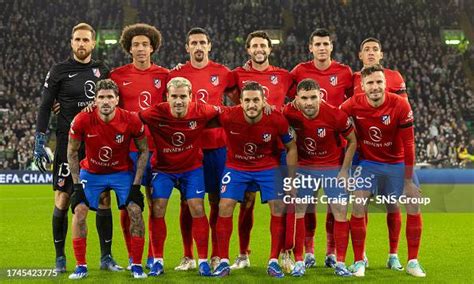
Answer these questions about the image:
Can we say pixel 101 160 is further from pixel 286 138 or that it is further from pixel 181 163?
pixel 286 138

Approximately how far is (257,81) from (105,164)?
5.64ft

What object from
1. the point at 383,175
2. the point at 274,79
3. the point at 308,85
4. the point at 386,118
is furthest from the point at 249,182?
the point at 386,118

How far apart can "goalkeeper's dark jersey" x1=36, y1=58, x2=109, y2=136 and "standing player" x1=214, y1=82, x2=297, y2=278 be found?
1.40 m

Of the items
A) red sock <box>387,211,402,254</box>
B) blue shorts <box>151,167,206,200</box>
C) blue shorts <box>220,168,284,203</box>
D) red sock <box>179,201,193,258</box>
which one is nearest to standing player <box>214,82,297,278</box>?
blue shorts <box>220,168,284,203</box>

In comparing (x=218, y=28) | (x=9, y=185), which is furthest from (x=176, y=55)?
(x=9, y=185)

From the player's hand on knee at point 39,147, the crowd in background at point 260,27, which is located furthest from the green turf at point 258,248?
the crowd in background at point 260,27

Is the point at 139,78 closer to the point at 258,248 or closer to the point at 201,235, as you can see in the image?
the point at 201,235

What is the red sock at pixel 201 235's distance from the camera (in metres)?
5.82

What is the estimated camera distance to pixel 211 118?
19.4 ft

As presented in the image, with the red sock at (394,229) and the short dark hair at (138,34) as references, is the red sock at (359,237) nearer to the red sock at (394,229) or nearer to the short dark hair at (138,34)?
the red sock at (394,229)

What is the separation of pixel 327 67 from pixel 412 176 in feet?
4.60

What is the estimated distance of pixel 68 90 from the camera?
20.5 feet

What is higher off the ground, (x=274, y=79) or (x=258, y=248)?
(x=274, y=79)

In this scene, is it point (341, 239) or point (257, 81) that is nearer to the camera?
point (341, 239)
